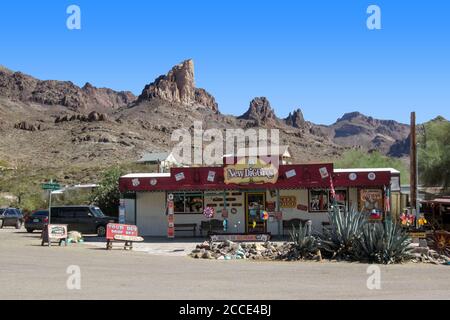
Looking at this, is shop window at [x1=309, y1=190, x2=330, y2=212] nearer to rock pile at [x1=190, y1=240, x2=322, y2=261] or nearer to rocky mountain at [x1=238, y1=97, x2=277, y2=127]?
rock pile at [x1=190, y1=240, x2=322, y2=261]

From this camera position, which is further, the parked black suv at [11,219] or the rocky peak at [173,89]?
the rocky peak at [173,89]

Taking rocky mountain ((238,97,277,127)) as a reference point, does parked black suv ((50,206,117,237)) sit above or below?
below

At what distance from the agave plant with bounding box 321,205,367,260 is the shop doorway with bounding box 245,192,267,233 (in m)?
11.7

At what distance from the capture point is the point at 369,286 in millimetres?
13156

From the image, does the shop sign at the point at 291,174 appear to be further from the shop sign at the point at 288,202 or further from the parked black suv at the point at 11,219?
the parked black suv at the point at 11,219

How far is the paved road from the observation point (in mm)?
11844

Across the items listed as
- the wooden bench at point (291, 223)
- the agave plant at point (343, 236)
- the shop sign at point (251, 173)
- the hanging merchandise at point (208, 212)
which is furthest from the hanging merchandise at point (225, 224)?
the agave plant at point (343, 236)

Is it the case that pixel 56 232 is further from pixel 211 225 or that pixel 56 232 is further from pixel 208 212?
pixel 211 225

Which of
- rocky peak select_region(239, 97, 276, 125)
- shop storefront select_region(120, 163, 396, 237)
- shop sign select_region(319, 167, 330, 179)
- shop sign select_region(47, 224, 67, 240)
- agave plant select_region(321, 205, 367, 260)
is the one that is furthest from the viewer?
rocky peak select_region(239, 97, 276, 125)

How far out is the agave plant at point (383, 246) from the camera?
18.9 metres

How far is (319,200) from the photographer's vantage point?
31.5m

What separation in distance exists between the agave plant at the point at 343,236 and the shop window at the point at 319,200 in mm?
11023

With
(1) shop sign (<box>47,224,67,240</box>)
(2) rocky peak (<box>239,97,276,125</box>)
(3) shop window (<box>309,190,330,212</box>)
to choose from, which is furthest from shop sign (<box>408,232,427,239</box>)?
(2) rocky peak (<box>239,97,276,125</box>)

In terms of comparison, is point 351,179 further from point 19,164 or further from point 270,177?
point 19,164
